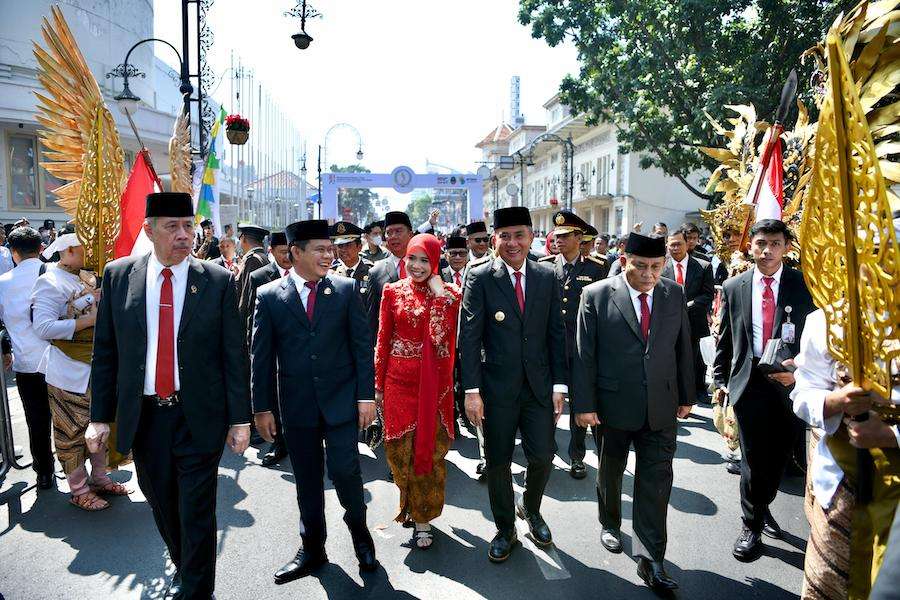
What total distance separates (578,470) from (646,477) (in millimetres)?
1676

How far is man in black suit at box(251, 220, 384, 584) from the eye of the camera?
3.74 meters

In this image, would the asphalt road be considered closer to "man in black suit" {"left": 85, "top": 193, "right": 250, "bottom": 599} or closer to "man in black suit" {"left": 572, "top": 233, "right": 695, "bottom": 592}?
"man in black suit" {"left": 572, "top": 233, "right": 695, "bottom": 592}

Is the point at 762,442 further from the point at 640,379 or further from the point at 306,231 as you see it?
the point at 306,231

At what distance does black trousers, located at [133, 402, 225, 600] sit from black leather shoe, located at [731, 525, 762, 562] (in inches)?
125

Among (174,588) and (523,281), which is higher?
(523,281)

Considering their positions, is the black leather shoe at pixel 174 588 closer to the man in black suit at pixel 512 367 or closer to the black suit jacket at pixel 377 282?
the man in black suit at pixel 512 367

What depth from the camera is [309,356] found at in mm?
3750

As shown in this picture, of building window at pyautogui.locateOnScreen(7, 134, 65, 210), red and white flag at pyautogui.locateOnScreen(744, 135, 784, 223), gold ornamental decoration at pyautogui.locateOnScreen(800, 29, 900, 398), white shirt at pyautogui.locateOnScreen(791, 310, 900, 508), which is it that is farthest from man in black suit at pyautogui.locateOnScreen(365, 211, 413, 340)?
building window at pyautogui.locateOnScreen(7, 134, 65, 210)

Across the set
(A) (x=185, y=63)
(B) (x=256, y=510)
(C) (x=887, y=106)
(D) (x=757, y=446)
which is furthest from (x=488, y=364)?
(A) (x=185, y=63)

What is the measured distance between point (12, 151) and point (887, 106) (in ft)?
84.8

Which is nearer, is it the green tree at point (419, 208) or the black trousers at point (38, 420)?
the black trousers at point (38, 420)

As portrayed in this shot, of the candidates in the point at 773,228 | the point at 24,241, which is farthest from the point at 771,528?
the point at 24,241

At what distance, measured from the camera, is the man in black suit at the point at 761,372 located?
3.95m

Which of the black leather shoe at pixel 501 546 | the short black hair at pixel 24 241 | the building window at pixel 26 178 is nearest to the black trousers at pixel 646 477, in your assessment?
the black leather shoe at pixel 501 546
